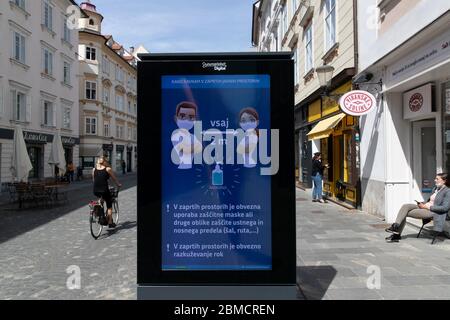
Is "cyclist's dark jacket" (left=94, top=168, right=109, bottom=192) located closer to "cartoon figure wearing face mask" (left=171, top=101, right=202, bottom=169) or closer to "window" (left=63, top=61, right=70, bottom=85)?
"cartoon figure wearing face mask" (left=171, top=101, right=202, bottom=169)

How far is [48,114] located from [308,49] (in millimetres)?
18793

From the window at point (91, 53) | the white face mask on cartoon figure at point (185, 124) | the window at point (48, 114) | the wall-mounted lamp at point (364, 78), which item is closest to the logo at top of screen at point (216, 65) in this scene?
the white face mask on cartoon figure at point (185, 124)

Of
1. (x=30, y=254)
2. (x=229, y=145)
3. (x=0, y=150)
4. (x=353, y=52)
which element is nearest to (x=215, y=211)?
(x=229, y=145)

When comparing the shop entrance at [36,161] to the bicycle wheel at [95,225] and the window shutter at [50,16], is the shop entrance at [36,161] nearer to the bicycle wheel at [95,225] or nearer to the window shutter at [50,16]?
the window shutter at [50,16]

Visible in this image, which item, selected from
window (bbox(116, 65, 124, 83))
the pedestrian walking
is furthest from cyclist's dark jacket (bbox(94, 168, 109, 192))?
window (bbox(116, 65, 124, 83))

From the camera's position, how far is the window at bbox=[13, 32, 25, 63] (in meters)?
23.9

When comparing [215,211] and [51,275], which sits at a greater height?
[215,211]

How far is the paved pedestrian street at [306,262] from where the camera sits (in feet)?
16.3

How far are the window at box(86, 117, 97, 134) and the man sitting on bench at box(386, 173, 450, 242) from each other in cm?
3755

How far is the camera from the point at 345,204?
13500mm

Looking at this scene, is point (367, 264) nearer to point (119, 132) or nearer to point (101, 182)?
point (101, 182)

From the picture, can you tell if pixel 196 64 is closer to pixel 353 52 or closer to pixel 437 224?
pixel 437 224

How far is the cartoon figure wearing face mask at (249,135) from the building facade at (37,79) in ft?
71.1
